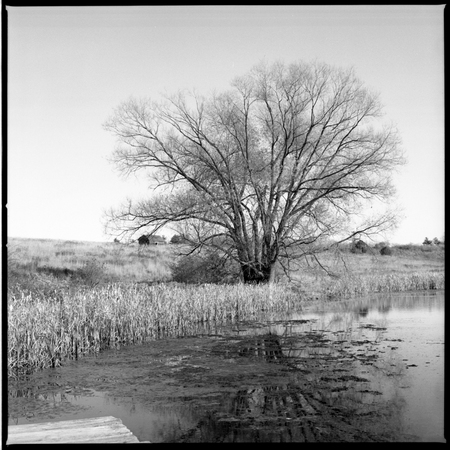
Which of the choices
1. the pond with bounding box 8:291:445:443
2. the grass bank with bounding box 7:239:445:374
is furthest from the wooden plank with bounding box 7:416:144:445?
the grass bank with bounding box 7:239:445:374

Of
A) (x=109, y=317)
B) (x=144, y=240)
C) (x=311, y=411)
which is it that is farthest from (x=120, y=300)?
(x=144, y=240)

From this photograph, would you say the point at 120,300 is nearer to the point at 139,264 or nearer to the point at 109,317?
the point at 109,317

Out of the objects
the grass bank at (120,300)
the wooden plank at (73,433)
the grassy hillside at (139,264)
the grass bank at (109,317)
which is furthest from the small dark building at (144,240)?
the wooden plank at (73,433)

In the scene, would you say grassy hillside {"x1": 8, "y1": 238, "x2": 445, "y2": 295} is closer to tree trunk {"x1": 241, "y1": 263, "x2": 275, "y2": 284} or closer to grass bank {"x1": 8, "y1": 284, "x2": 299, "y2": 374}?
tree trunk {"x1": 241, "y1": 263, "x2": 275, "y2": 284}

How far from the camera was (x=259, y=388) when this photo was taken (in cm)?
686

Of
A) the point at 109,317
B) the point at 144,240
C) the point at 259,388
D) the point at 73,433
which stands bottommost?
the point at 259,388

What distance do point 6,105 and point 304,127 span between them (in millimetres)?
13040

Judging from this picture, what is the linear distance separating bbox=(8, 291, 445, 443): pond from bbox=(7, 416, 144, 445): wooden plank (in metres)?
0.52

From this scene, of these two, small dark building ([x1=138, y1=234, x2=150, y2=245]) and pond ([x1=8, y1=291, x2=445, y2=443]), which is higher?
small dark building ([x1=138, y1=234, x2=150, y2=245])

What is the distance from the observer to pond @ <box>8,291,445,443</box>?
17.6ft

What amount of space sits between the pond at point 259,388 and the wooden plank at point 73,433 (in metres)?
0.52

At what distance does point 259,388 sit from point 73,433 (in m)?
2.81
